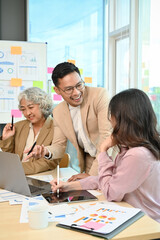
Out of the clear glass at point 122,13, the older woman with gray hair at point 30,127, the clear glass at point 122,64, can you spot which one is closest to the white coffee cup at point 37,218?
the older woman with gray hair at point 30,127

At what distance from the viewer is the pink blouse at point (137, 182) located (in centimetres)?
135

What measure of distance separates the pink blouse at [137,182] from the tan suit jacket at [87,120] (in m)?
0.67

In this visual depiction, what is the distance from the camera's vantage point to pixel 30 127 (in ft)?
8.19

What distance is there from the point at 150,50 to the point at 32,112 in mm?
1250

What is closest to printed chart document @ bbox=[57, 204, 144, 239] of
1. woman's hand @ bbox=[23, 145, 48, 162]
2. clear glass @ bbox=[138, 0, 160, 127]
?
woman's hand @ bbox=[23, 145, 48, 162]

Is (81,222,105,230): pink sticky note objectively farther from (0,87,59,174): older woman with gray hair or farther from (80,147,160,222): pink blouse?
(0,87,59,174): older woman with gray hair

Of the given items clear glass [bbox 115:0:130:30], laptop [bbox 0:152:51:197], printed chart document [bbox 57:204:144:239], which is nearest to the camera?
printed chart document [bbox 57:204:144:239]

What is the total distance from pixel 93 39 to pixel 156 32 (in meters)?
1.47

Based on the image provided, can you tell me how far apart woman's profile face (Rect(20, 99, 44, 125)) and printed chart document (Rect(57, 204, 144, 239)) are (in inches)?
50.4

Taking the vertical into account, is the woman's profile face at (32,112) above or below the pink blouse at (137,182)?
above

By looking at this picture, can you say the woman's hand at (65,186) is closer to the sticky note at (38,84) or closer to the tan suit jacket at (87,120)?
the tan suit jacket at (87,120)

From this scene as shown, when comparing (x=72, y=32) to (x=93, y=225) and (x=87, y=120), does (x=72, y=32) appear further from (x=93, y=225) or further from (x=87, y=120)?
(x=93, y=225)

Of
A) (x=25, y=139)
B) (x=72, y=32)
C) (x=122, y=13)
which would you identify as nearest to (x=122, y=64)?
(x=122, y=13)

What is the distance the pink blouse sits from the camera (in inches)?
53.2
